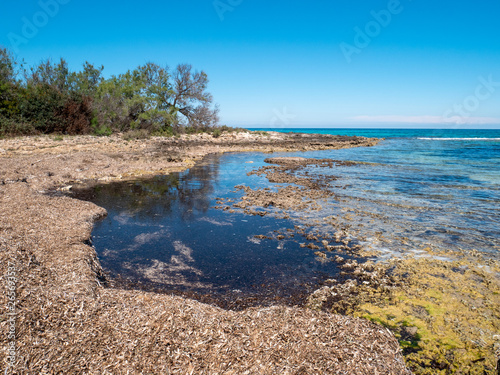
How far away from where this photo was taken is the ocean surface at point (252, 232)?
5457 mm

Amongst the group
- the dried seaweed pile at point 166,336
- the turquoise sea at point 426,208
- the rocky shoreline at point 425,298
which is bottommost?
the turquoise sea at point 426,208

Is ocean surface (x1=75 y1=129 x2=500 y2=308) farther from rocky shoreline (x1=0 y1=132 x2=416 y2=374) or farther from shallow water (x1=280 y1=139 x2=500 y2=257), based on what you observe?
rocky shoreline (x1=0 y1=132 x2=416 y2=374)

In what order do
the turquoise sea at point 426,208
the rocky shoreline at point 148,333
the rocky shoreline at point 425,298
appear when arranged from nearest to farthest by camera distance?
the rocky shoreline at point 148,333 < the rocky shoreline at point 425,298 < the turquoise sea at point 426,208

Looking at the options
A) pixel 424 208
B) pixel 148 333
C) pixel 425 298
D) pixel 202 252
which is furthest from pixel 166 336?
pixel 424 208

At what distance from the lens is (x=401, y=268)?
5.88 m

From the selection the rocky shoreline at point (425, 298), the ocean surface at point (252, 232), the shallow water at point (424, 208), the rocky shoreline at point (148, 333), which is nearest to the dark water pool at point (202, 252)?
the ocean surface at point (252, 232)

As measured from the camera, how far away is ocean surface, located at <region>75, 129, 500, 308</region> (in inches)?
215

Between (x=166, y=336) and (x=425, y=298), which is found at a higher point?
(x=166, y=336)

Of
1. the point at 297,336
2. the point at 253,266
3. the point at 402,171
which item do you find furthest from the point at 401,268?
the point at 402,171

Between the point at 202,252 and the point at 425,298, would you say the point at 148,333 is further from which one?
the point at 425,298

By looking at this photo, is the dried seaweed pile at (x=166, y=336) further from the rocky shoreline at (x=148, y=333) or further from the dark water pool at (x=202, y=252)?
the dark water pool at (x=202, y=252)

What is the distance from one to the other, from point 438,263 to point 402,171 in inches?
583

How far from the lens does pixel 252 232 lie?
311 inches

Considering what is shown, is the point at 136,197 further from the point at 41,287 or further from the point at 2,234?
the point at 41,287
